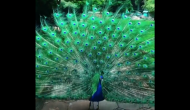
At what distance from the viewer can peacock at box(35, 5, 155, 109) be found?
9.93 ft

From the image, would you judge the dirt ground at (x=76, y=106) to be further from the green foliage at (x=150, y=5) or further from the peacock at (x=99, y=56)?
the green foliage at (x=150, y=5)

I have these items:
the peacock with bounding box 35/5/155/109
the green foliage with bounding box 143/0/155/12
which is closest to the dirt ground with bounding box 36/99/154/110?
the peacock with bounding box 35/5/155/109

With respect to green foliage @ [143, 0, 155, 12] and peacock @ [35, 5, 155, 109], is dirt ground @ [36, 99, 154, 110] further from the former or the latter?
green foliage @ [143, 0, 155, 12]

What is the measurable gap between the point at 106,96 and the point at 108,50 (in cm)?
73

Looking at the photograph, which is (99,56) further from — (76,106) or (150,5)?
(150,5)

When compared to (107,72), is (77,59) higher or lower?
higher

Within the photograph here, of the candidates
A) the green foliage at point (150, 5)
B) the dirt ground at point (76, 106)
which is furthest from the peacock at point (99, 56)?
the green foliage at point (150, 5)

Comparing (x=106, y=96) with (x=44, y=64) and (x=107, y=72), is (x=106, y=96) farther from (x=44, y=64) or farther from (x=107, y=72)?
(x=44, y=64)

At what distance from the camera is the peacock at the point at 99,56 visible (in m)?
3.03

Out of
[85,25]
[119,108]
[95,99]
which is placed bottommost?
[119,108]

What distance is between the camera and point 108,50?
121 inches

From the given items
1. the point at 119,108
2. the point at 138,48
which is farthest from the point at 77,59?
the point at 119,108

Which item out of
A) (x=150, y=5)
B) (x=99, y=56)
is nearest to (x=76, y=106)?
(x=99, y=56)

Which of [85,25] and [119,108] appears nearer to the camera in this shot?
[85,25]
